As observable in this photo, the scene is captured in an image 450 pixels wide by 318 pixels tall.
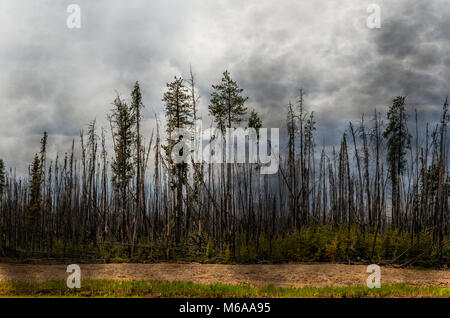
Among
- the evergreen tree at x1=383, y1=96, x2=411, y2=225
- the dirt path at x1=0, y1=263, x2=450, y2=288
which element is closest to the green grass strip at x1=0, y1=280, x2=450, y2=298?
the dirt path at x1=0, y1=263, x2=450, y2=288

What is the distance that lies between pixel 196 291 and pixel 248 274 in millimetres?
2978

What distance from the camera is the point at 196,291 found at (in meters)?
8.12

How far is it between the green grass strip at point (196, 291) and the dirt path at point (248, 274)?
1098 mm

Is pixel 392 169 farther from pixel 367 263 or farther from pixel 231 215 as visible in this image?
pixel 231 215

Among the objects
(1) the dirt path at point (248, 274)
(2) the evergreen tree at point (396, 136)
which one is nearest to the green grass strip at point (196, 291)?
(1) the dirt path at point (248, 274)

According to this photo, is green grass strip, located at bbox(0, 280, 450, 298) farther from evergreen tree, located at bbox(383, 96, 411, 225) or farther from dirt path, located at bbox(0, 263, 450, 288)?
evergreen tree, located at bbox(383, 96, 411, 225)

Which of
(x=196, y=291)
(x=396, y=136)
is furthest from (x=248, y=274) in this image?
(x=396, y=136)

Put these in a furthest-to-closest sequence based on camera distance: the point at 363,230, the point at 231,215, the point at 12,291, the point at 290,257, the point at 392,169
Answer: the point at 392,169, the point at 363,230, the point at 290,257, the point at 231,215, the point at 12,291

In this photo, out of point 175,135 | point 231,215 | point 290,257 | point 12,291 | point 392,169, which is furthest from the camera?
point 392,169

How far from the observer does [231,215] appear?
12.0m

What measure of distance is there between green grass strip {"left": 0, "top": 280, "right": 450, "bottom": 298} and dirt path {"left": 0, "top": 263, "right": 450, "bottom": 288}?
43.2 inches

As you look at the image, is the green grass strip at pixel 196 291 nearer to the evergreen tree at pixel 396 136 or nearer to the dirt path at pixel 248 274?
the dirt path at pixel 248 274

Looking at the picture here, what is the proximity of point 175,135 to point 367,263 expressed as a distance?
8.87m
